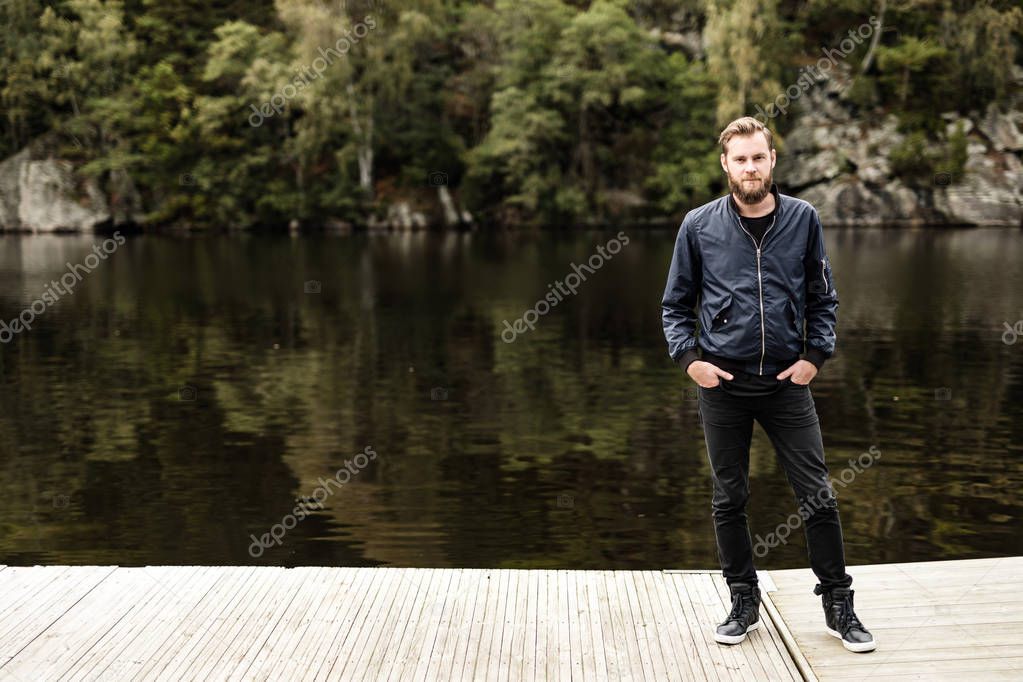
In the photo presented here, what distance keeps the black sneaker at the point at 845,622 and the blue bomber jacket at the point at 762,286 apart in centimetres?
100

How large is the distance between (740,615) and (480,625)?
1.13 meters

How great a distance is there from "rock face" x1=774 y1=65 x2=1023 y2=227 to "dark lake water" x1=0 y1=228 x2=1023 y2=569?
33.1 metres

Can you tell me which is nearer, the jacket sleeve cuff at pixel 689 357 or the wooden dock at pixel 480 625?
the wooden dock at pixel 480 625

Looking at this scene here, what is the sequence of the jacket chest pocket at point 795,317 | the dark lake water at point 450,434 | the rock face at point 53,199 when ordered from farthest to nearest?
1. the rock face at point 53,199
2. the dark lake water at point 450,434
3. the jacket chest pocket at point 795,317

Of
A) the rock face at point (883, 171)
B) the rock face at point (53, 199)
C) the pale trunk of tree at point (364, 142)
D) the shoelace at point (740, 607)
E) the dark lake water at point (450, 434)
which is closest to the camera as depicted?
the shoelace at point (740, 607)

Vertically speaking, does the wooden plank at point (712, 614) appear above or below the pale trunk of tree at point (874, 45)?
below

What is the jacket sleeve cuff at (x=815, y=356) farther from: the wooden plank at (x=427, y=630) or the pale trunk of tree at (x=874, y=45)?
the pale trunk of tree at (x=874, y=45)

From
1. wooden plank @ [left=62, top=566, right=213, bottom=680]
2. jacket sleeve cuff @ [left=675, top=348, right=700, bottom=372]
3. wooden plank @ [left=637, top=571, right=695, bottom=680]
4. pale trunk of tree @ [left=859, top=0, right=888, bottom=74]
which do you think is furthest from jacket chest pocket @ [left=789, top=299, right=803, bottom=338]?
pale trunk of tree @ [left=859, top=0, right=888, bottom=74]

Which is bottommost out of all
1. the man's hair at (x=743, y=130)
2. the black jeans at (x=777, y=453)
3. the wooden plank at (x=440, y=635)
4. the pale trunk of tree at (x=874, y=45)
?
the wooden plank at (x=440, y=635)

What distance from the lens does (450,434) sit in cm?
1178

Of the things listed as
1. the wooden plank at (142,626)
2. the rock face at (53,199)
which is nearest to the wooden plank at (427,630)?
the wooden plank at (142,626)

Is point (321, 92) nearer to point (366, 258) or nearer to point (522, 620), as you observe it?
point (366, 258)

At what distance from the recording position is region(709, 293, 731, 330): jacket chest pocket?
4488 mm

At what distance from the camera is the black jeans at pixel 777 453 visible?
4.55 meters
